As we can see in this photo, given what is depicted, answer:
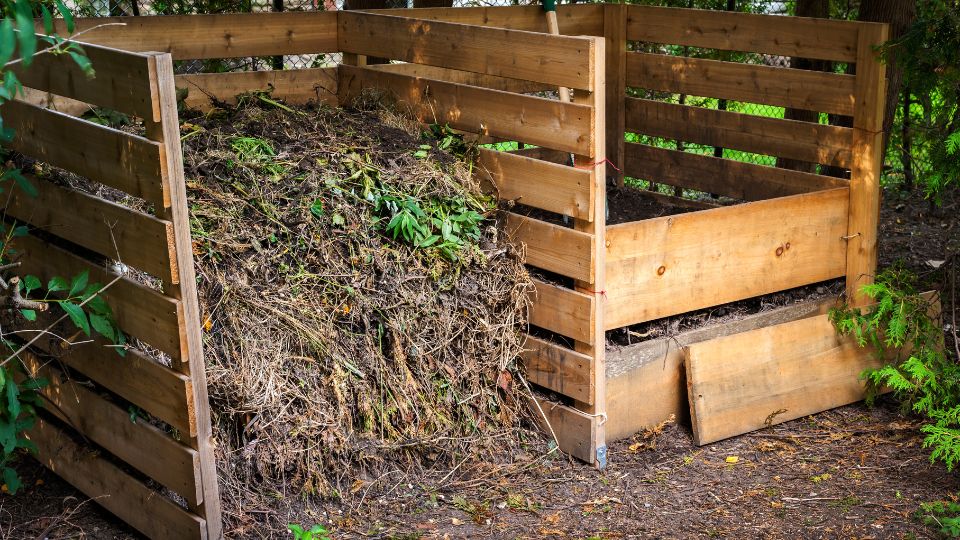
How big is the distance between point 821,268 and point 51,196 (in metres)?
3.88

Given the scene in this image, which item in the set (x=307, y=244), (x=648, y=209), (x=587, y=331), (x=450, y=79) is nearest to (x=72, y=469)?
(x=307, y=244)

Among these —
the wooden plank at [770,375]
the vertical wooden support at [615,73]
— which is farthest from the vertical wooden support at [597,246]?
the vertical wooden support at [615,73]

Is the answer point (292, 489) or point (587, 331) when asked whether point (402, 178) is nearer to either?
point (587, 331)

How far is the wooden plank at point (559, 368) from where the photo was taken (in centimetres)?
489

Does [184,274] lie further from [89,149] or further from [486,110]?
[486,110]

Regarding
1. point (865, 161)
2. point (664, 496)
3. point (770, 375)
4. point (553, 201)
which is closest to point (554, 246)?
point (553, 201)

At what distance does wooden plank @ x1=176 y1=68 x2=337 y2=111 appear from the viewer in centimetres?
582

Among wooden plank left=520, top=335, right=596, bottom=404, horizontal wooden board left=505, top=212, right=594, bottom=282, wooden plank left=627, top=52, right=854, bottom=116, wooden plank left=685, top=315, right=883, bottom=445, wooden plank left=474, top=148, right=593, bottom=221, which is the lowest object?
wooden plank left=685, top=315, right=883, bottom=445

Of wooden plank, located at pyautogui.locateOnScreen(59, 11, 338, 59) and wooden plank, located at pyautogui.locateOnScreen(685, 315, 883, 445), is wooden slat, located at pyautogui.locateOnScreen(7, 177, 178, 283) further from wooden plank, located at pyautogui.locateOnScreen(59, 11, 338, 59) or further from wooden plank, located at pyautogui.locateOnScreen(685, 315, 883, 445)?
wooden plank, located at pyautogui.locateOnScreen(685, 315, 883, 445)

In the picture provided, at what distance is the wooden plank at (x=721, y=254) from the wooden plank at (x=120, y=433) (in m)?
2.11

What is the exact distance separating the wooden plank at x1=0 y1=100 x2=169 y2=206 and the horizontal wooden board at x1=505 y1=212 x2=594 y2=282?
1.93m

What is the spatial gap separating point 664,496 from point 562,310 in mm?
969

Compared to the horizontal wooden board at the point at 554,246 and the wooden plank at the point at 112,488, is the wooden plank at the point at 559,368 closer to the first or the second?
the horizontal wooden board at the point at 554,246

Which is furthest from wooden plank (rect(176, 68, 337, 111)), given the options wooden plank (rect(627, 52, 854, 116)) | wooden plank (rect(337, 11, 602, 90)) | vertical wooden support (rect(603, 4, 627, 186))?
wooden plank (rect(627, 52, 854, 116))
